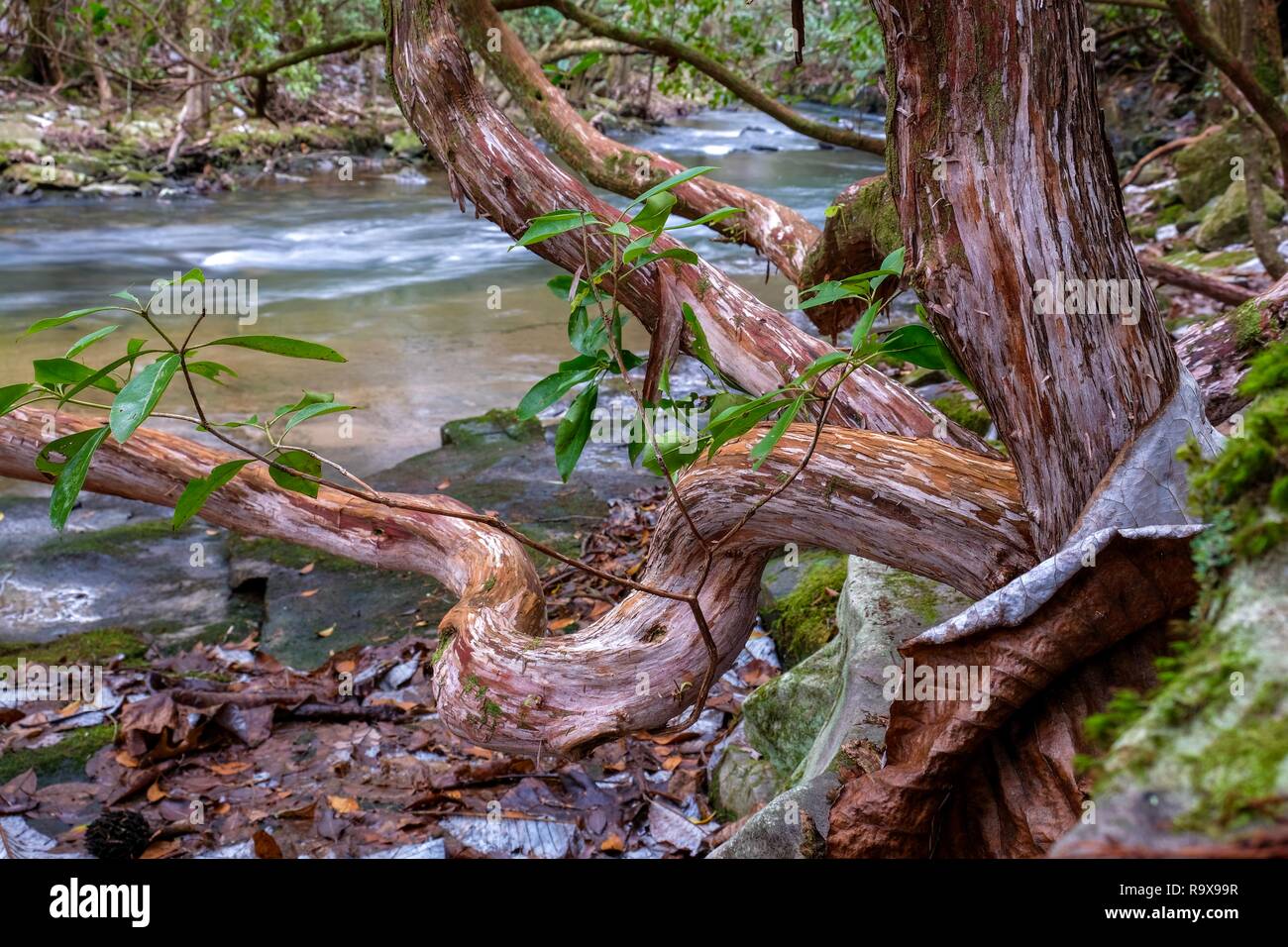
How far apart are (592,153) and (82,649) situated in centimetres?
297

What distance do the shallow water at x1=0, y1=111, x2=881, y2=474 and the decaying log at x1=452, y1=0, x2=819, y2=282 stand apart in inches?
84.9

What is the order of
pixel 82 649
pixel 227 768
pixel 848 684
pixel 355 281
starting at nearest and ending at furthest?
pixel 848 684
pixel 227 768
pixel 82 649
pixel 355 281

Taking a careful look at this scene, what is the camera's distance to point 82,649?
4.43 m

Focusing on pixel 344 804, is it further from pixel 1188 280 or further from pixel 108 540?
pixel 1188 280

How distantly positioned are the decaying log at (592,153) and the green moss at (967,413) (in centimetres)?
113

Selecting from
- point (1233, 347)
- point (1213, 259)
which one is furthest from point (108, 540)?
point (1213, 259)

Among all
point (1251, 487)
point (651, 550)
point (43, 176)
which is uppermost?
point (1251, 487)

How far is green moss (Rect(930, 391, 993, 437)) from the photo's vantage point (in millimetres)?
5062

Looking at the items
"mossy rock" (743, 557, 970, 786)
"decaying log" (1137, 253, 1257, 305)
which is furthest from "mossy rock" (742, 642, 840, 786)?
"decaying log" (1137, 253, 1257, 305)

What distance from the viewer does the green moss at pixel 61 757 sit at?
348 centimetres

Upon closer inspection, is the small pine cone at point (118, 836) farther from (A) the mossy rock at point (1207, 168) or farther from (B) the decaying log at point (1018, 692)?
(A) the mossy rock at point (1207, 168)

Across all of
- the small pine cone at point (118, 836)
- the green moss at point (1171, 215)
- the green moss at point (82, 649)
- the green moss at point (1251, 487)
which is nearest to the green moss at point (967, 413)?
the small pine cone at point (118, 836)

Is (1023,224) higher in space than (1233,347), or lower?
higher

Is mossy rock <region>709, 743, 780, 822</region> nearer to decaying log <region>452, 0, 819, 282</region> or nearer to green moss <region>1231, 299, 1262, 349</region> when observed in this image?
green moss <region>1231, 299, 1262, 349</region>
